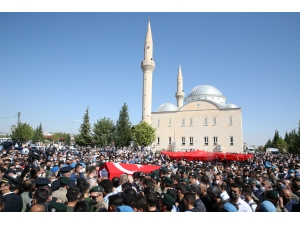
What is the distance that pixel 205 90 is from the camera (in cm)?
5756

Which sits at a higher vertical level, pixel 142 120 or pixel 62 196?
pixel 142 120

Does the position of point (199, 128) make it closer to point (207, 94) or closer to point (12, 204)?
point (207, 94)

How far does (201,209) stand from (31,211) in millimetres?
2807

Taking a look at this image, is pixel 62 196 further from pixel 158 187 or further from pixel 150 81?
pixel 150 81

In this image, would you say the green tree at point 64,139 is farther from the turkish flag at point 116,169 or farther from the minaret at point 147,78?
the turkish flag at point 116,169

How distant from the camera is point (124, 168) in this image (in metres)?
9.48

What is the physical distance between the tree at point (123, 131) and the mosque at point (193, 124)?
236 inches

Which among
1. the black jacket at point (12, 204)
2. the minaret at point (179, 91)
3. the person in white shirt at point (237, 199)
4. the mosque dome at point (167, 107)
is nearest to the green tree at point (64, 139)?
the mosque dome at point (167, 107)

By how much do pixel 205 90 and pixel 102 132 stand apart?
2894cm

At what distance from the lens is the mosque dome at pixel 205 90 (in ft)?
188

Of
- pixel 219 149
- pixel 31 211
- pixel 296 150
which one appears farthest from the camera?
pixel 219 149

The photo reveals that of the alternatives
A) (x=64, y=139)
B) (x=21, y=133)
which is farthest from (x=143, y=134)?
(x=21, y=133)

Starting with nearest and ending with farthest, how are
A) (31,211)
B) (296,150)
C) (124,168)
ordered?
(31,211)
(124,168)
(296,150)

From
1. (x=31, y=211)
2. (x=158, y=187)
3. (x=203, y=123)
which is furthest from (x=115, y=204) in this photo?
(x=203, y=123)
